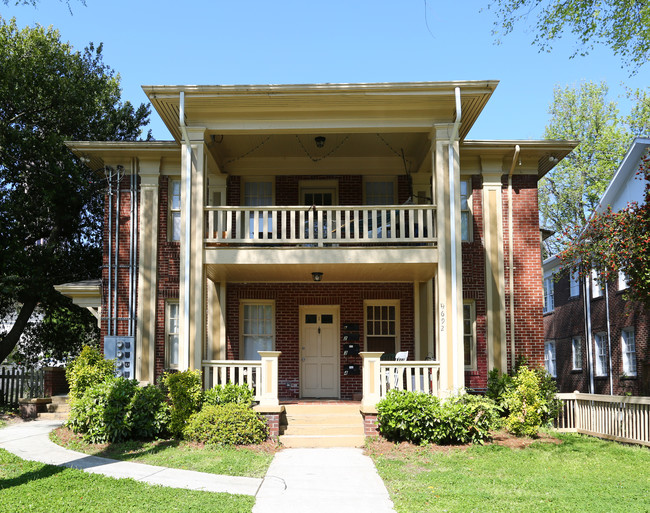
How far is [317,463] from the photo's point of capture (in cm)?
1012

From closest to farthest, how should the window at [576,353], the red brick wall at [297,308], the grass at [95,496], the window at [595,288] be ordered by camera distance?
the grass at [95,496] → the red brick wall at [297,308] → the window at [595,288] → the window at [576,353]

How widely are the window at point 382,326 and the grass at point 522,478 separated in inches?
212

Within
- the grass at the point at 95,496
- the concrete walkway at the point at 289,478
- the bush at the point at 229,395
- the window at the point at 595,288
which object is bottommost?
the concrete walkway at the point at 289,478

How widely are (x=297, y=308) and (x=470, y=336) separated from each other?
4254 mm

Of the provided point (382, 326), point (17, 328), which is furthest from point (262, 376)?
point (17, 328)

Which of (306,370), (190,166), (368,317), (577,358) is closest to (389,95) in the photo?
(190,166)

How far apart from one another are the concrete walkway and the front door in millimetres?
4972

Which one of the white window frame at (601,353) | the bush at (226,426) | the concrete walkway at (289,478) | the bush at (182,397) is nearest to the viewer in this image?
the concrete walkway at (289,478)

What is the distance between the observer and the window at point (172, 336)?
15719mm

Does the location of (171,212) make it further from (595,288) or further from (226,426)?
(595,288)

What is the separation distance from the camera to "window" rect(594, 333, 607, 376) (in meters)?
23.2

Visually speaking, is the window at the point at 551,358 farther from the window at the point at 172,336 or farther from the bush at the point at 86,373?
the bush at the point at 86,373

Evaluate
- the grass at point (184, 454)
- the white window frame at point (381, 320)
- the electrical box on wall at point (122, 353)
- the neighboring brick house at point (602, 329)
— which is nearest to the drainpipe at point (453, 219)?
the white window frame at point (381, 320)

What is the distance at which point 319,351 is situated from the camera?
16.5 m
